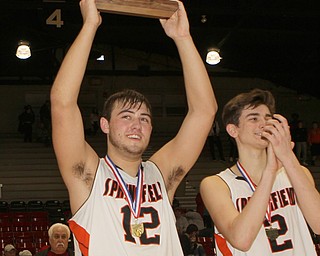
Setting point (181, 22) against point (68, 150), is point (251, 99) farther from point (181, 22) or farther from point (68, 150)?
point (68, 150)

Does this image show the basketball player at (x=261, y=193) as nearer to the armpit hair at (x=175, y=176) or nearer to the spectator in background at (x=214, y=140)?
the armpit hair at (x=175, y=176)

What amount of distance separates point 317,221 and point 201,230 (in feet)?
36.3

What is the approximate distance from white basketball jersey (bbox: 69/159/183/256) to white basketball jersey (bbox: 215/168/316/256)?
0.52 metres

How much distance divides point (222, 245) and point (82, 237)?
1.11 metres

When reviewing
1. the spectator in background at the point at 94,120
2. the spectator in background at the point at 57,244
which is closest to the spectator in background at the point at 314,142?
the spectator in background at the point at 94,120

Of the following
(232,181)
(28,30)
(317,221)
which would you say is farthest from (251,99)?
(28,30)

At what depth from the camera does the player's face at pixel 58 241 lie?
9.27 metres

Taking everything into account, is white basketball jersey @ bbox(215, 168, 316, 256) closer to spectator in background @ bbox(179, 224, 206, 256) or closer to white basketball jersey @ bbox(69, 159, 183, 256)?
white basketball jersey @ bbox(69, 159, 183, 256)

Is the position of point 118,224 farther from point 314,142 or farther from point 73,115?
point 314,142

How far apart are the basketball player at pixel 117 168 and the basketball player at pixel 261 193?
1.06ft

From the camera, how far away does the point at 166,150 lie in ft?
16.7

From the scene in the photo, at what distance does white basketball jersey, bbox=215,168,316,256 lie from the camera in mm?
4656

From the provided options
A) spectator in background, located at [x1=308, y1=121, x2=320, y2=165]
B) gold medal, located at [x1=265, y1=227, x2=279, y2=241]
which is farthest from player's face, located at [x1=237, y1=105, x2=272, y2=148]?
spectator in background, located at [x1=308, y1=121, x2=320, y2=165]

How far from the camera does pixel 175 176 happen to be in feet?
16.3
